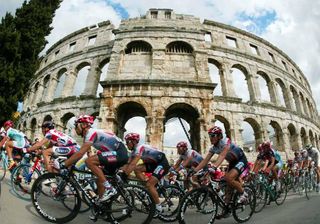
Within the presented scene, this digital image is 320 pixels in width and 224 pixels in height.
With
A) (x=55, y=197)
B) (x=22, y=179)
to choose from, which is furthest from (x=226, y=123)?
(x=55, y=197)

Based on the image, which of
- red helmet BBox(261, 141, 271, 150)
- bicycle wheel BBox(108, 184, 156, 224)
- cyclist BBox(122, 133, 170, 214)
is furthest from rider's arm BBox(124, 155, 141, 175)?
red helmet BBox(261, 141, 271, 150)

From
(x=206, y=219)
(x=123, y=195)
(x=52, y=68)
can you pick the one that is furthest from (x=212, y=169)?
(x=52, y=68)

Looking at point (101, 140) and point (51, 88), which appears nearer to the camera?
point (101, 140)

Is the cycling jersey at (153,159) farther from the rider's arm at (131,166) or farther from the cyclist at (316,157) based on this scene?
the cyclist at (316,157)

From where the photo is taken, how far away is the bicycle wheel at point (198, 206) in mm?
4594

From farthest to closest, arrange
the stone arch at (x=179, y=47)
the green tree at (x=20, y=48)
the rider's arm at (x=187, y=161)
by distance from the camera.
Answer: the stone arch at (x=179, y=47), the green tree at (x=20, y=48), the rider's arm at (x=187, y=161)

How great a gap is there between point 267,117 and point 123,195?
64.0 feet

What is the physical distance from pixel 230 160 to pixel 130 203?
2.38 m

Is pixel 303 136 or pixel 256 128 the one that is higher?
pixel 303 136

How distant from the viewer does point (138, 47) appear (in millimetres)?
20016

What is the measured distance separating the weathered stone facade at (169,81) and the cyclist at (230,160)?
31.6 ft

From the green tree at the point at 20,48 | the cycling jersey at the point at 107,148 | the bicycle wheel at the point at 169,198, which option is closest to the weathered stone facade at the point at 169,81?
the green tree at the point at 20,48

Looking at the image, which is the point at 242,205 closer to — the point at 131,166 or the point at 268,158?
the point at 131,166

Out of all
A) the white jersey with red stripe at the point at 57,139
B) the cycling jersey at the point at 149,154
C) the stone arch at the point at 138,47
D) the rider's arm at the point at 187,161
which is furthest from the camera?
the stone arch at the point at 138,47
